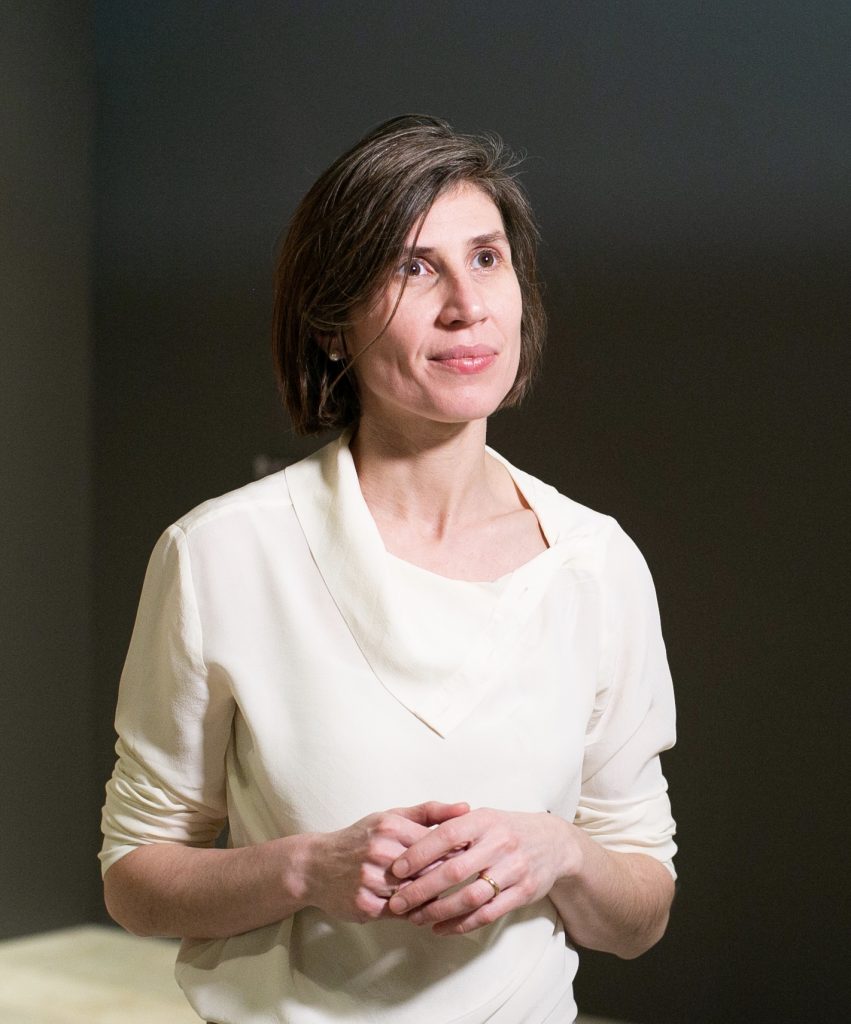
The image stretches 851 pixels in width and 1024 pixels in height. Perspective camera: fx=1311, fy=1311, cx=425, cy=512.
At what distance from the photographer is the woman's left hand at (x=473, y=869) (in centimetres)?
112

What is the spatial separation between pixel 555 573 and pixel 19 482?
261 centimetres

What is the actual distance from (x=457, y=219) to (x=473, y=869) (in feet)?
2.10

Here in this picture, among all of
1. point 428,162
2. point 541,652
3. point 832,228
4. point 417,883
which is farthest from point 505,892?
point 832,228

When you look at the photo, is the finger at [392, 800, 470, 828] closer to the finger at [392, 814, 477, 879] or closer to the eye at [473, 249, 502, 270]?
the finger at [392, 814, 477, 879]

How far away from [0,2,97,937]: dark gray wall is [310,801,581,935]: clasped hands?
2.66 metres

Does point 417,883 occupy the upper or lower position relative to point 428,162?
lower

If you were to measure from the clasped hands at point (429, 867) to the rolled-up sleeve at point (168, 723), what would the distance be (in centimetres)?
18

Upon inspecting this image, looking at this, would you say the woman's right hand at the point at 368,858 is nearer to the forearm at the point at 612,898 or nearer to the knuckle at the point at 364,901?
the knuckle at the point at 364,901

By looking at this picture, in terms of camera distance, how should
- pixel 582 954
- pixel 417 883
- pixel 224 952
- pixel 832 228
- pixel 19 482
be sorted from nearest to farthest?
pixel 417 883, pixel 224 952, pixel 832 228, pixel 582 954, pixel 19 482

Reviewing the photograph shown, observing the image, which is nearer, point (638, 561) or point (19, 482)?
point (638, 561)

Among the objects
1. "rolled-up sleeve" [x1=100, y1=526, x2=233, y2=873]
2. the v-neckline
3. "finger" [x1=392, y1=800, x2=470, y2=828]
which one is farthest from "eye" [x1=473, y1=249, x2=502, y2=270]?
"finger" [x1=392, y1=800, x2=470, y2=828]

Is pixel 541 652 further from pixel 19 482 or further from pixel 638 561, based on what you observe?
pixel 19 482

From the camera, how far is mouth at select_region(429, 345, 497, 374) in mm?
1285

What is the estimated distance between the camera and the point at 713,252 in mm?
2922
